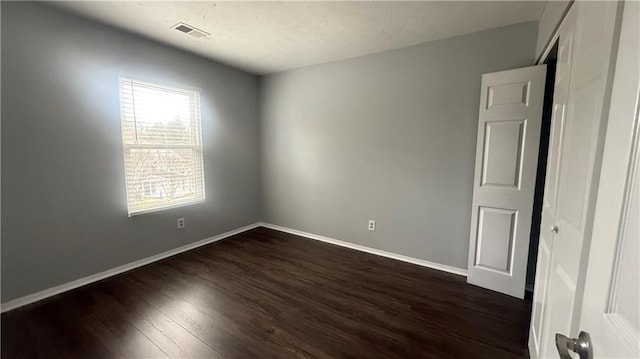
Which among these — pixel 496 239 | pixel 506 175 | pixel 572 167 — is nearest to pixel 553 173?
pixel 572 167

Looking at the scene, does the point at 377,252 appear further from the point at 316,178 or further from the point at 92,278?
the point at 92,278

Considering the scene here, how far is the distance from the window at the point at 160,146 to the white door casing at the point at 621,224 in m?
3.44

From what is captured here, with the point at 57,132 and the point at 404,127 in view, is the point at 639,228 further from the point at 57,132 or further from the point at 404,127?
the point at 57,132

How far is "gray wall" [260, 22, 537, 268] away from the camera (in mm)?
2623

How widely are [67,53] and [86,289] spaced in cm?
218

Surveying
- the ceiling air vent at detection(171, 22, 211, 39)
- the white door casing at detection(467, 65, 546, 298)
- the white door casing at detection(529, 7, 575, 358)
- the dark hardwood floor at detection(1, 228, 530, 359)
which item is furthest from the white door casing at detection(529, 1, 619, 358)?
the ceiling air vent at detection(171, 22, 211, 39)

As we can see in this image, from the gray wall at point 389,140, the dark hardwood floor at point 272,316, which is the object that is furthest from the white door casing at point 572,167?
the gray wall at point 389,140

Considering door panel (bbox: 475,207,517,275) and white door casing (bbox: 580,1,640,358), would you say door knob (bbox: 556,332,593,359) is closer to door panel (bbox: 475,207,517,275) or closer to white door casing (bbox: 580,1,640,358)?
white door casing (bbox: 580,1,640,358)

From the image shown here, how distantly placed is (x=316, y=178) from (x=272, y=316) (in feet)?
6.76

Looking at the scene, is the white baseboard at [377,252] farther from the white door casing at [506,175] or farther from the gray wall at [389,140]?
the white door casing at [506,175]

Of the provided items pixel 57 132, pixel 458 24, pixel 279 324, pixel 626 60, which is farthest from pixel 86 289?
pixel 458 24

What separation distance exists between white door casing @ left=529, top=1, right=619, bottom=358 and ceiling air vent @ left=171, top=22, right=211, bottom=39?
2.87m

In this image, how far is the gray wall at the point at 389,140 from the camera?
2.62 m

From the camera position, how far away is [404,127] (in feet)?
9.73
